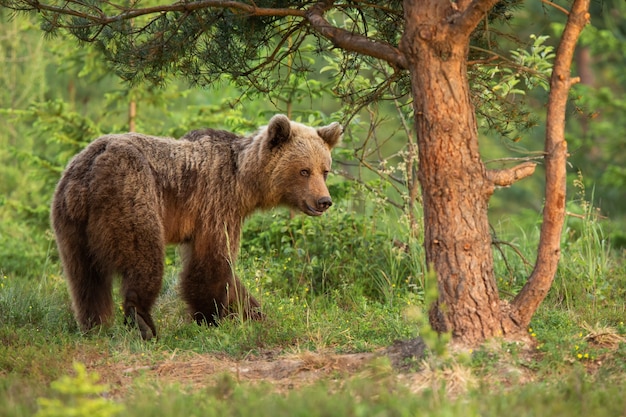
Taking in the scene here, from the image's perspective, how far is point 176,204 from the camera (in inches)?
294

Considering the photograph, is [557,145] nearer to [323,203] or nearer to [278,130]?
[323,203]

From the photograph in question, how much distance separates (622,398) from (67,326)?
481 centimetres

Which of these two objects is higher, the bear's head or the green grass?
the bear's head

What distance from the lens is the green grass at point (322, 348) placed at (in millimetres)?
4305

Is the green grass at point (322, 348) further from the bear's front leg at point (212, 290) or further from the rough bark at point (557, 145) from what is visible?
the rough bark at point (557, 145)

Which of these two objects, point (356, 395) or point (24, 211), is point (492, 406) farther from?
point (24, 211)

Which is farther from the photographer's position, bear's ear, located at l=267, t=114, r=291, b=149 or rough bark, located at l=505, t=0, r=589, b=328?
bear's ear, located at l=267, t=114, r=291, b=149

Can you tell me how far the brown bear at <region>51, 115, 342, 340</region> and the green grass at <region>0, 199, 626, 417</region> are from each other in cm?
38

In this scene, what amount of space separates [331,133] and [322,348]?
2.59 meters

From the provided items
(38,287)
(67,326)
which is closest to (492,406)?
(67,326)

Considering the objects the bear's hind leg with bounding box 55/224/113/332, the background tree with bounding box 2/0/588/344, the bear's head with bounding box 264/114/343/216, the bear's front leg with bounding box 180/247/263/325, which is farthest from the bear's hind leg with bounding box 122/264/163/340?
the background tree with bounding box 2/0/588/344

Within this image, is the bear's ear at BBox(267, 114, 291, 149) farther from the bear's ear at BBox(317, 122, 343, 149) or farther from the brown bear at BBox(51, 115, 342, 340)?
the bear's ear at BBox(317, 122, 343, 149)

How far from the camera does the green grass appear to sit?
430cm

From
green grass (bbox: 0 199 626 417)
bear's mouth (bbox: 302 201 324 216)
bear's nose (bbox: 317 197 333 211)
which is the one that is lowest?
green grass (bbox: 0 199 626 417)
